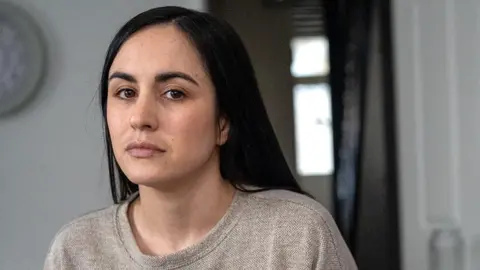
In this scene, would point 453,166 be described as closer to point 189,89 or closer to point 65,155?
point 65,155

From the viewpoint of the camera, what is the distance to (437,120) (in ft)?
6.55

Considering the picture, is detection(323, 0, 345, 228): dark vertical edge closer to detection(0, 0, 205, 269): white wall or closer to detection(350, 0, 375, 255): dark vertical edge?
detection(350, 0, 375, 255): dark vertical edge

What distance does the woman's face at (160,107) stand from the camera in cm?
90

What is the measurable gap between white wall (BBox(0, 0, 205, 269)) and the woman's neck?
90 cm

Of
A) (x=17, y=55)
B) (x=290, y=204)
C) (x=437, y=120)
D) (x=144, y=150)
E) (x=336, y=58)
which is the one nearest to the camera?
(x=144, y=150)

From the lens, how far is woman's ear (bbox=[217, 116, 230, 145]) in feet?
3.21

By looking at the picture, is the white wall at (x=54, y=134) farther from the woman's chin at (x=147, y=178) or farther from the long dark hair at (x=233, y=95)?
the woman's chin at (x=147, y=178)

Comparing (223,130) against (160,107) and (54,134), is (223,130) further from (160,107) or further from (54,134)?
(54,134)

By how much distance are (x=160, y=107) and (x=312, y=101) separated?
4.15 feet

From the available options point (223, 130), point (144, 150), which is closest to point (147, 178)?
point (144, 150)

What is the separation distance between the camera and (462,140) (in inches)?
77.8

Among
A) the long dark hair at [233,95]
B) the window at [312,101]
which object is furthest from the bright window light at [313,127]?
the long dark hair at [233,95]

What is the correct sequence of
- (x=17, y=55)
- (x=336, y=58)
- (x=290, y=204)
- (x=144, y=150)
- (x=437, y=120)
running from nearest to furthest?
(x=144, y=150) < (x=290, y=204) < (x=17, y=55) < (x=437, y=120) < (x=336, y=58)

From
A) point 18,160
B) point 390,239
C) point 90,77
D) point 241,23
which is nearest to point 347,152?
point 390,239
